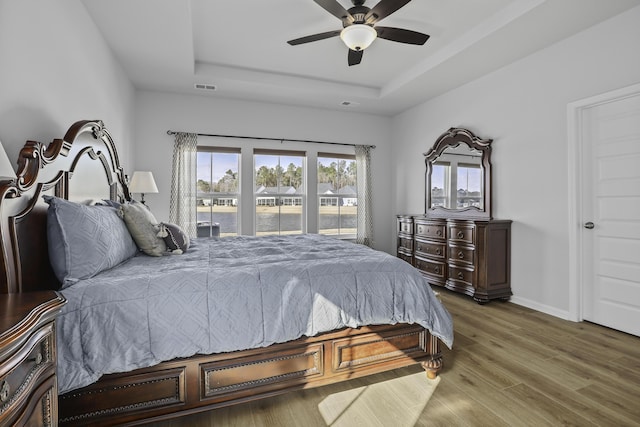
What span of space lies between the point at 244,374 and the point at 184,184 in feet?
11.4

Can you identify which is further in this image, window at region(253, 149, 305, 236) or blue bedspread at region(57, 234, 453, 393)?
window at region(253, 149, 305, 236)

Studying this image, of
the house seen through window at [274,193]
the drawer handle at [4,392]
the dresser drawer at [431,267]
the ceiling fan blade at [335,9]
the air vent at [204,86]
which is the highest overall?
the air vent at [204,86]

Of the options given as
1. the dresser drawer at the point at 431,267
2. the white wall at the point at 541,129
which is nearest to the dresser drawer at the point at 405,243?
the dresser drawer at the point at 431,267

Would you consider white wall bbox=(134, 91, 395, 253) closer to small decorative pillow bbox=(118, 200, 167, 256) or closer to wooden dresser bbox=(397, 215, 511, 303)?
wooden dresser bbox=(397, 215, 511, 303)

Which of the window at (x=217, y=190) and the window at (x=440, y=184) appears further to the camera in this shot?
the window at (x=217, y=190)

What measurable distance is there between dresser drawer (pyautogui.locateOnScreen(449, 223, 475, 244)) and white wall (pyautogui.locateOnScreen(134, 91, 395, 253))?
6.11ft

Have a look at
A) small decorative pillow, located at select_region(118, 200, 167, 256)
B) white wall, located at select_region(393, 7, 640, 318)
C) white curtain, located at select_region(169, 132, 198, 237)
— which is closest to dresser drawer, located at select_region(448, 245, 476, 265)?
white wall, located at select_region(393, 7, 640, 318)

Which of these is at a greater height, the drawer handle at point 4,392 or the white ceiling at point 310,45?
the white ceiling at point 310,45

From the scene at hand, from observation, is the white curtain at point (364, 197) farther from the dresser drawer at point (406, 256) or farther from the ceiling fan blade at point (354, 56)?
the ceiling fan blade at point (354, 56)

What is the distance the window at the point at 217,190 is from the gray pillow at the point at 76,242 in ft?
9.74

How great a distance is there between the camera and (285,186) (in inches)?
207

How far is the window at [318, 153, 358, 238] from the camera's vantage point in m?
5.48

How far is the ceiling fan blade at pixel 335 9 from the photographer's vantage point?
239 centimetres

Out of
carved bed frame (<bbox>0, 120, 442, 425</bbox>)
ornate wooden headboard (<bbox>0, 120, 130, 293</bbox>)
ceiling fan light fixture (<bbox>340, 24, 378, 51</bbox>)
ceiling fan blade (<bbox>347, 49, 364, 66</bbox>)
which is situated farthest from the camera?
ceiling fan blade (<bbox>347, 49, 364, 66</bbox>)
